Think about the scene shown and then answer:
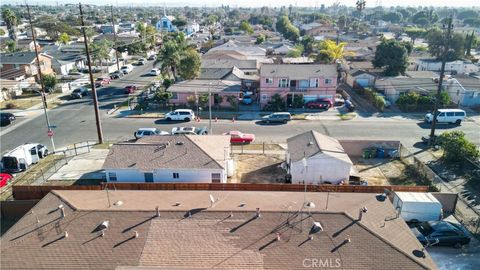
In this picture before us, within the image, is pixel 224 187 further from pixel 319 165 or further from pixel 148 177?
pixel 319 165

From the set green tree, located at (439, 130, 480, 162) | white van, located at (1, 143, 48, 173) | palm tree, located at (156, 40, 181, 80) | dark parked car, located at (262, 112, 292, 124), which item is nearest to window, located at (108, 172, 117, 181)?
white van, located at (1, 143, 48, 173)

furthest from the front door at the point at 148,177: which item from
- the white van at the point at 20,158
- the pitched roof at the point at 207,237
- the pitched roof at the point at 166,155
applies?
the white van at the point at 20,158

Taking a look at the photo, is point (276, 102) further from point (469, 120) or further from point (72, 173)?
point (72, 173)

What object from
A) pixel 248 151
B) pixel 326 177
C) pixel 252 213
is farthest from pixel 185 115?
pixel 252 213

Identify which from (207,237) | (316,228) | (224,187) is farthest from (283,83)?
(207,237)

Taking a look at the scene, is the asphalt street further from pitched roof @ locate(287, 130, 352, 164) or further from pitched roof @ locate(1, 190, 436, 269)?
pitched roof @ locate(1, 190, 436, 269)
